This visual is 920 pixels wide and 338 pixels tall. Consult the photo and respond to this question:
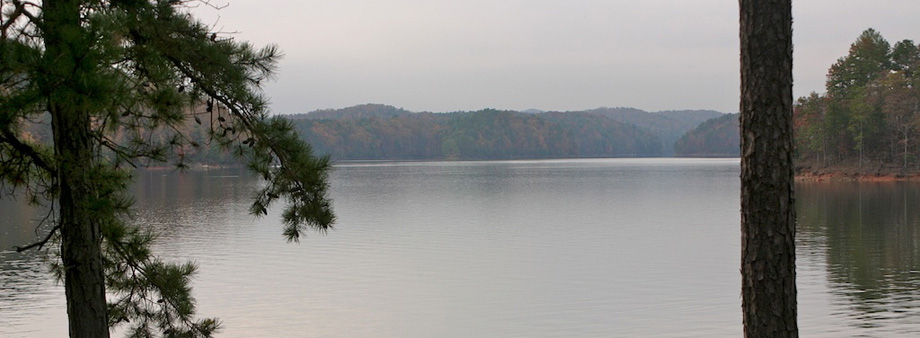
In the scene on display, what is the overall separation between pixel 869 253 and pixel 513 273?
328 inches

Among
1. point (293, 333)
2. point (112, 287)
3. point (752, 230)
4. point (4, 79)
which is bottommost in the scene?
point (293, 333)

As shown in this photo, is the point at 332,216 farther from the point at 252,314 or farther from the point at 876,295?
the point at 876,295

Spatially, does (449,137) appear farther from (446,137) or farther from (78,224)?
(78,224)

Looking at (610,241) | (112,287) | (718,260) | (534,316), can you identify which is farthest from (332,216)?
(610,241)

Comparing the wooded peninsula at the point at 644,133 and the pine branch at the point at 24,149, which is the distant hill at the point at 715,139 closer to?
the wooded peninsula at the point at 644,133

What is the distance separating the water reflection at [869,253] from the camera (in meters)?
12.4

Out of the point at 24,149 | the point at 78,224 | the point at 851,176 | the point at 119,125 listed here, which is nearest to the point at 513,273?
the point at 119,125

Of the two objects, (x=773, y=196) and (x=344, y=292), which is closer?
(x=773, y=196)

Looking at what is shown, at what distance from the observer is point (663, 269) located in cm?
1702

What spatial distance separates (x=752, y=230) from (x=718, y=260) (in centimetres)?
1487

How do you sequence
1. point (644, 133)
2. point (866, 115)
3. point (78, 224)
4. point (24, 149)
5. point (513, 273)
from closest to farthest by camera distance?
point (24, 149) → point (78, 224) → point (513, 273) → point (866, 115) → point (644, 133)

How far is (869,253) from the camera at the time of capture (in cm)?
1822

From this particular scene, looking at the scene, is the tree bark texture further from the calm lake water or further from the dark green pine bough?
the calm lake water

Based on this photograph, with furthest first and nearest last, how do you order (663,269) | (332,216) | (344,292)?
(663,269) → (344,292) → (332,216)
